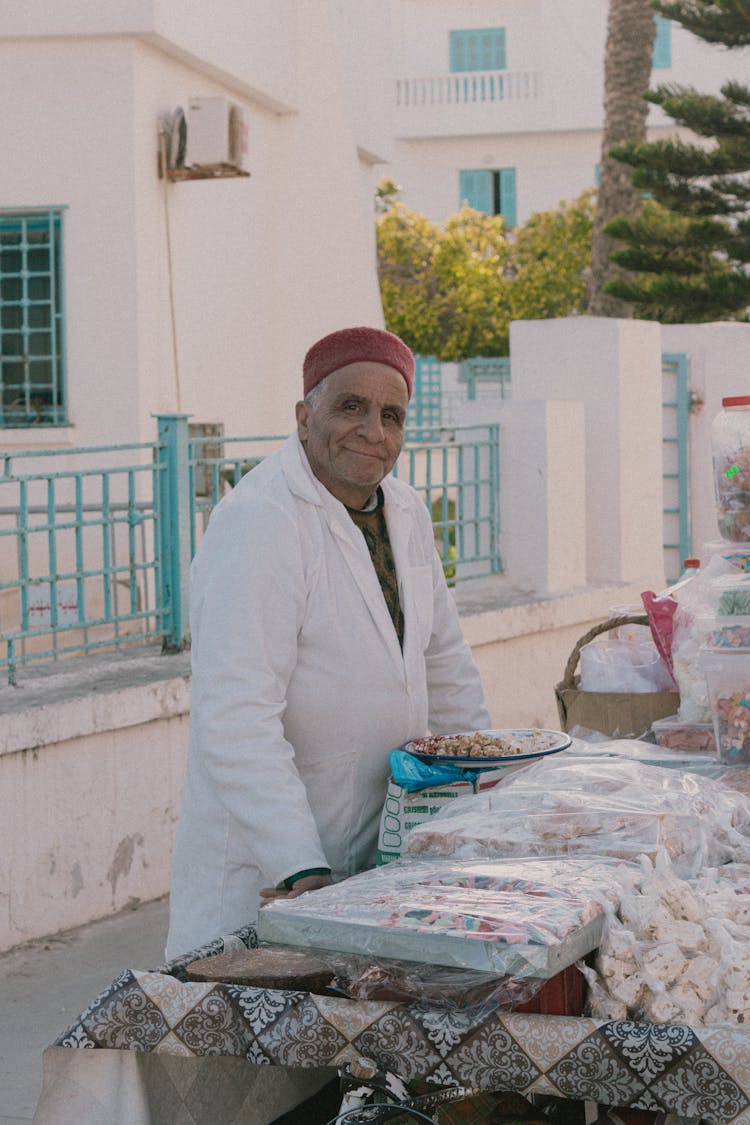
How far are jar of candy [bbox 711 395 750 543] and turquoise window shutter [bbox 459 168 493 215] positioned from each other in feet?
95.8

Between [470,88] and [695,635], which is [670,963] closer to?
[695,635]

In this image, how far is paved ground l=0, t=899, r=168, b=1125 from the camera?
13.5 feet

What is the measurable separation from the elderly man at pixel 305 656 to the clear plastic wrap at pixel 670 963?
0.66 m

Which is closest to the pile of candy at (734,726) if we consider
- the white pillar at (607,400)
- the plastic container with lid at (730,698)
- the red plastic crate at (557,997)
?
the plastic container with lid at (730,698)

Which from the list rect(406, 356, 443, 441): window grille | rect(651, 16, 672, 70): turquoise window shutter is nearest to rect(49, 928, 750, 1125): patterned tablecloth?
rect(406, 356, 443, 441): window grille

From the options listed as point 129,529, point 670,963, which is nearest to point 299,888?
point 670,963

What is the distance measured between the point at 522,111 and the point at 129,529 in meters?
27.0

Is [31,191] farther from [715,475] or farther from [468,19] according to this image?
[468,19]

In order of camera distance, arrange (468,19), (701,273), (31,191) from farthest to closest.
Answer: (468,19), (701,273), (31,191)

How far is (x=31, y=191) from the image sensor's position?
9109 millimetres

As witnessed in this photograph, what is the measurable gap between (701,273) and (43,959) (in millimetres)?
11494

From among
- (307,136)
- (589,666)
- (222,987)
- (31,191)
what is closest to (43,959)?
(589,666)

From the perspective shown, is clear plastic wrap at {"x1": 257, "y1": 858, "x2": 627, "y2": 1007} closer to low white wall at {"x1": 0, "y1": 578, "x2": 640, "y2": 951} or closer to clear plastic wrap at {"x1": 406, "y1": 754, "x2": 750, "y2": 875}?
clear plastic wrap at {"x1": 406, "y1": 754, "x2": 750, "y2": 875}

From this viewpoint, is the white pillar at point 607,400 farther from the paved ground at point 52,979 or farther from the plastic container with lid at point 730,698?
the plastic container with lid at point 730,698
